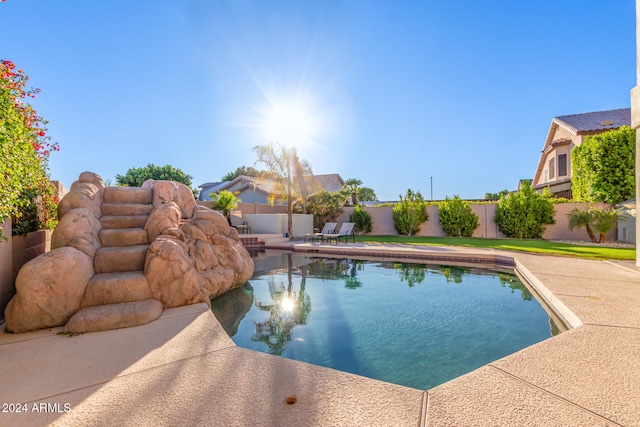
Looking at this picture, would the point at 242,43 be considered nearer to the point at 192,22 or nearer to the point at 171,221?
the point at 192,22

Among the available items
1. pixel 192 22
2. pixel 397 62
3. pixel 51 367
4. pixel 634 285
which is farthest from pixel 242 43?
pixel 634 285

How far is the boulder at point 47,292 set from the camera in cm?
332

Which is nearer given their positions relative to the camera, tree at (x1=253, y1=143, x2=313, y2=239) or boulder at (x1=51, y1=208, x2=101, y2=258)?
boulder at (x1=51, y1=208, x2=101, y2=258)

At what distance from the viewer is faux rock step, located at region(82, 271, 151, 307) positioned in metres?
3.67

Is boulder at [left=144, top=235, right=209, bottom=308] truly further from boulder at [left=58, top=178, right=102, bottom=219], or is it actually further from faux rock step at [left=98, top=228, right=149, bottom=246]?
boulder at [left=58, top=178, right=102, bottom=219]

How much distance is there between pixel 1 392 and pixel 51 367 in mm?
366

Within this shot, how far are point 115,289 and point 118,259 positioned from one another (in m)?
0.71

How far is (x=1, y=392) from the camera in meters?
2.11

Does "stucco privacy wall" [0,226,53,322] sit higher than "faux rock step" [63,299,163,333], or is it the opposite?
"stucco privacy wall" [0,226,53,322]

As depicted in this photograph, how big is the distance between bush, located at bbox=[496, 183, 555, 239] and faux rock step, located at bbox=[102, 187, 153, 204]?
47.4 ft

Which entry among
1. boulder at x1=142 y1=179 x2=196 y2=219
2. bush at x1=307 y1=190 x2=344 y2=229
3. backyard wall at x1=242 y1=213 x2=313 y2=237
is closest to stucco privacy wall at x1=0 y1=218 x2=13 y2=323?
boulder at x1=142 y1=179 x2=196 y2=219

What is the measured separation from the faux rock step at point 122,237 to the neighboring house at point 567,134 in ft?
68.8

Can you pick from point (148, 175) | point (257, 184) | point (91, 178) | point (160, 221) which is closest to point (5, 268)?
point (160, 221)

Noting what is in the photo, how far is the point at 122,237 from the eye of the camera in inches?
187
